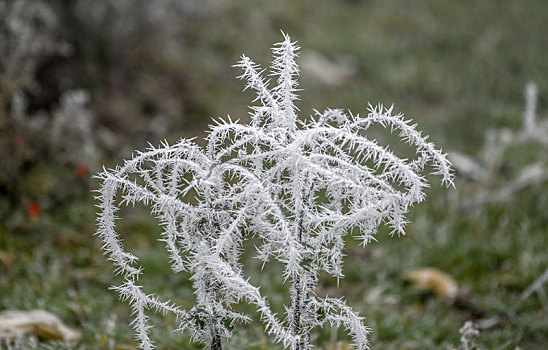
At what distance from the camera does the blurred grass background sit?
3902 mm

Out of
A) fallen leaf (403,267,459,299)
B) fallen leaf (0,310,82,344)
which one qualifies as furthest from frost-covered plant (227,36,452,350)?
fallen leaf (403,267,459,299)

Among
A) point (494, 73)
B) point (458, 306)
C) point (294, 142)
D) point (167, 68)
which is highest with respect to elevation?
point (494, 73)

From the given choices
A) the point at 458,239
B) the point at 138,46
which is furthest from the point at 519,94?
the point at 138,46

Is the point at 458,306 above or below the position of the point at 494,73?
below

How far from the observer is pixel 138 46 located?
23.9 feet

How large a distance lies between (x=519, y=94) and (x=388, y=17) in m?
3.59

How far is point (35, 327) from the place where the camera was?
308cm

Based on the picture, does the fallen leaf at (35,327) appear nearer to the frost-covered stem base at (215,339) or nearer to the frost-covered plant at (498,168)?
the frost-covered stem base at (215,339)

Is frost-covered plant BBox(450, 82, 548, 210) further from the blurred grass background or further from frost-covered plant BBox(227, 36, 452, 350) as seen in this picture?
frost-covered plant BBox(227, 36, 452, 350)

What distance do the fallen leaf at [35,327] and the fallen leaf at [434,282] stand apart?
268 cm

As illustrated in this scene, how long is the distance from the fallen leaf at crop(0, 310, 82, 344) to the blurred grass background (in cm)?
10

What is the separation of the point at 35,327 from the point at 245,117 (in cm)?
429

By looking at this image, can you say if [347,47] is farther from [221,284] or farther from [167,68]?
[221,284]

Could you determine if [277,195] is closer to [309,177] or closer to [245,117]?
[309,177]
